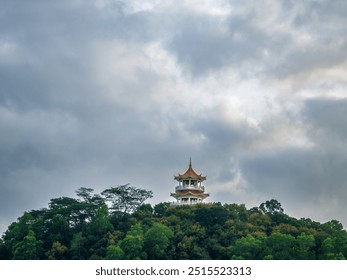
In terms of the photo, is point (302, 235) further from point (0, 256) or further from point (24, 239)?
point (0, 256)

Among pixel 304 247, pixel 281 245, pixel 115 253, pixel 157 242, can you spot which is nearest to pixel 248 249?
pixel 281 245

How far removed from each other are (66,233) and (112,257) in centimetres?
924

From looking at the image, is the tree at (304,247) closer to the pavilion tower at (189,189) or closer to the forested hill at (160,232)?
the forested hill at (160,232)

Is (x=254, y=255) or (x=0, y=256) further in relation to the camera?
(x=0, y=256)

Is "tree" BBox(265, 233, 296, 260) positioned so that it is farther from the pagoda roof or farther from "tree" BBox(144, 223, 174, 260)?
the pagoda roof

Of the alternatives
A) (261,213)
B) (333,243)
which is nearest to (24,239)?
(261,213)

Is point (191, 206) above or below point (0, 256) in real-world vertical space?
above

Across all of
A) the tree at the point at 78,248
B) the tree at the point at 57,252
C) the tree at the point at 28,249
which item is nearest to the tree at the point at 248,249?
the tree at the point at 78,248

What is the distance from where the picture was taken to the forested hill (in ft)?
162

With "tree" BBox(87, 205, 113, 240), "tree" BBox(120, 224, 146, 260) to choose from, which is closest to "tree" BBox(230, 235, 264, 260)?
"tree" BBox(120, 224, 146, 260)

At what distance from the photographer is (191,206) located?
61875 millimetres

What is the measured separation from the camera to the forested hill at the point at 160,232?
49281 millimetres

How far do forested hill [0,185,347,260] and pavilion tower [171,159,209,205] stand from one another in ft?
17.5

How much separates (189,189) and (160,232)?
684 inches
